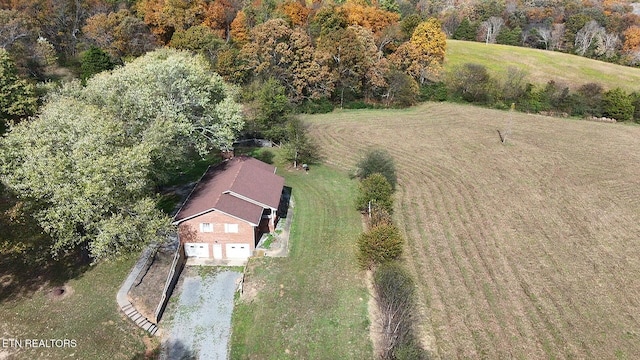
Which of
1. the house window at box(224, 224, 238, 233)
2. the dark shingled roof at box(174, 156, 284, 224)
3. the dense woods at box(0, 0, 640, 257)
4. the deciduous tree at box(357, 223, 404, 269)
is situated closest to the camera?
the deciduous tree at box(357, 223, 404, 269)

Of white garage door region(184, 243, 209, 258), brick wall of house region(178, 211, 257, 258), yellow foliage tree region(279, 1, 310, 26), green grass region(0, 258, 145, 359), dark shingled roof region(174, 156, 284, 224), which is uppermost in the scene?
yellow foliage tree region(279, 1, 310, 26)

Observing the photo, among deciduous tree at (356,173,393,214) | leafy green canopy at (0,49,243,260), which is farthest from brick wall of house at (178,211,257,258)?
deciduous tree at (356,173,393,214)

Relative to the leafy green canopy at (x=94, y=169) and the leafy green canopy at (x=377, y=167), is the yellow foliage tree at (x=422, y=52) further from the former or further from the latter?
the leafy green canopy at (x=94, y=169)

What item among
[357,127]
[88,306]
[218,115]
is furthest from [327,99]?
[88,306]

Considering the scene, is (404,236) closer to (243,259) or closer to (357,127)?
(243,259)

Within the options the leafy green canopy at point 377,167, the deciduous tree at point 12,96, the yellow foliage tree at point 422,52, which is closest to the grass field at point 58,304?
the deciduous tree at point 12,96

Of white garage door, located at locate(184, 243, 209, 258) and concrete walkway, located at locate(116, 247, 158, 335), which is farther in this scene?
white garage door, located at locate(184, 243, 209, 258)

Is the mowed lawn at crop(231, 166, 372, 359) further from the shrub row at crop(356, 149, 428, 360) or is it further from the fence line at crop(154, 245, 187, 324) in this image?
the fence line at crop(154, 245, 187, 324)
